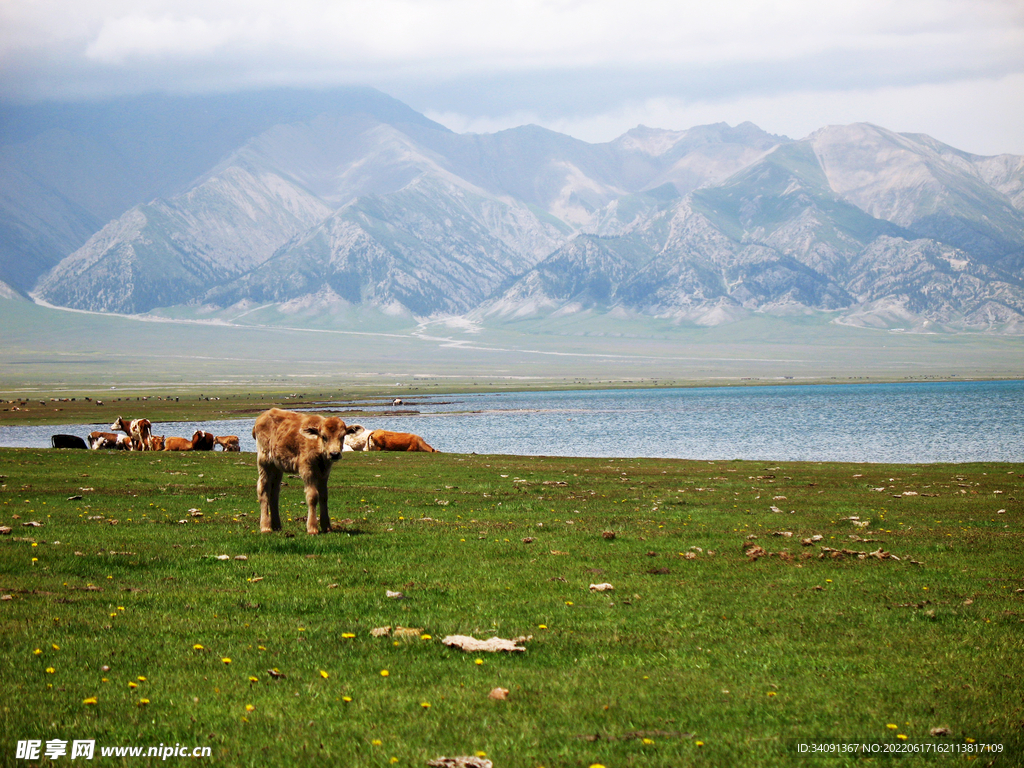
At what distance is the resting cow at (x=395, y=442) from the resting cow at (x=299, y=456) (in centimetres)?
3137

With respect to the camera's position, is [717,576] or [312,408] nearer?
[717,576]

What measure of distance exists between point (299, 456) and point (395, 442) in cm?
3298

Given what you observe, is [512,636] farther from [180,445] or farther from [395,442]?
[180,445]

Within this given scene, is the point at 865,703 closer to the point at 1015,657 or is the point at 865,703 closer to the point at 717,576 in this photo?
the point at 1015,657

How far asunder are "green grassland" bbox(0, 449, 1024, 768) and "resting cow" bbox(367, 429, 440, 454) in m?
28.2

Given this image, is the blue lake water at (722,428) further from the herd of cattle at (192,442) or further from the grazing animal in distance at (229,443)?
the herd of cattle at (192,442)

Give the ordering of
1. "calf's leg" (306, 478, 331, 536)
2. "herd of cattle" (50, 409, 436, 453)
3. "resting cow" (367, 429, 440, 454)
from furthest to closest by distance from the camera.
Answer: "resting cow" (367, 429, 440, 454) → "herd of cattle" (50, 409, 436, 453) → "calf's leg" (306, 478, 331, 536)

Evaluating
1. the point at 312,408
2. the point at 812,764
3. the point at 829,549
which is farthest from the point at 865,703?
the point at 312,408

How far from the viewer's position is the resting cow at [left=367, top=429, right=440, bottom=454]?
51250 millimetres

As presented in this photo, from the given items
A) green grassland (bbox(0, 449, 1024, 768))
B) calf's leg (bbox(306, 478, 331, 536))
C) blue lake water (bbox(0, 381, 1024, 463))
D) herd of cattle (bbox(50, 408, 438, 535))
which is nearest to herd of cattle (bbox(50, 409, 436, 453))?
blue lake water (bbox(0, 381, 1024, 463))

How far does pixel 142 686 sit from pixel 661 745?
5162 millimetres

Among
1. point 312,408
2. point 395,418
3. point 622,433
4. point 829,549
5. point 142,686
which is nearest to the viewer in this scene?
point 142,686

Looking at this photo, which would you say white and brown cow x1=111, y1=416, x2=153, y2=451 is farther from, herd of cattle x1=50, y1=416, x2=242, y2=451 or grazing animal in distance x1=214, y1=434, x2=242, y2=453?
grazing animal in distance x1=214, y1=434, x2=242, y2=453

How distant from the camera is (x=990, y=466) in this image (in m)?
41.4
